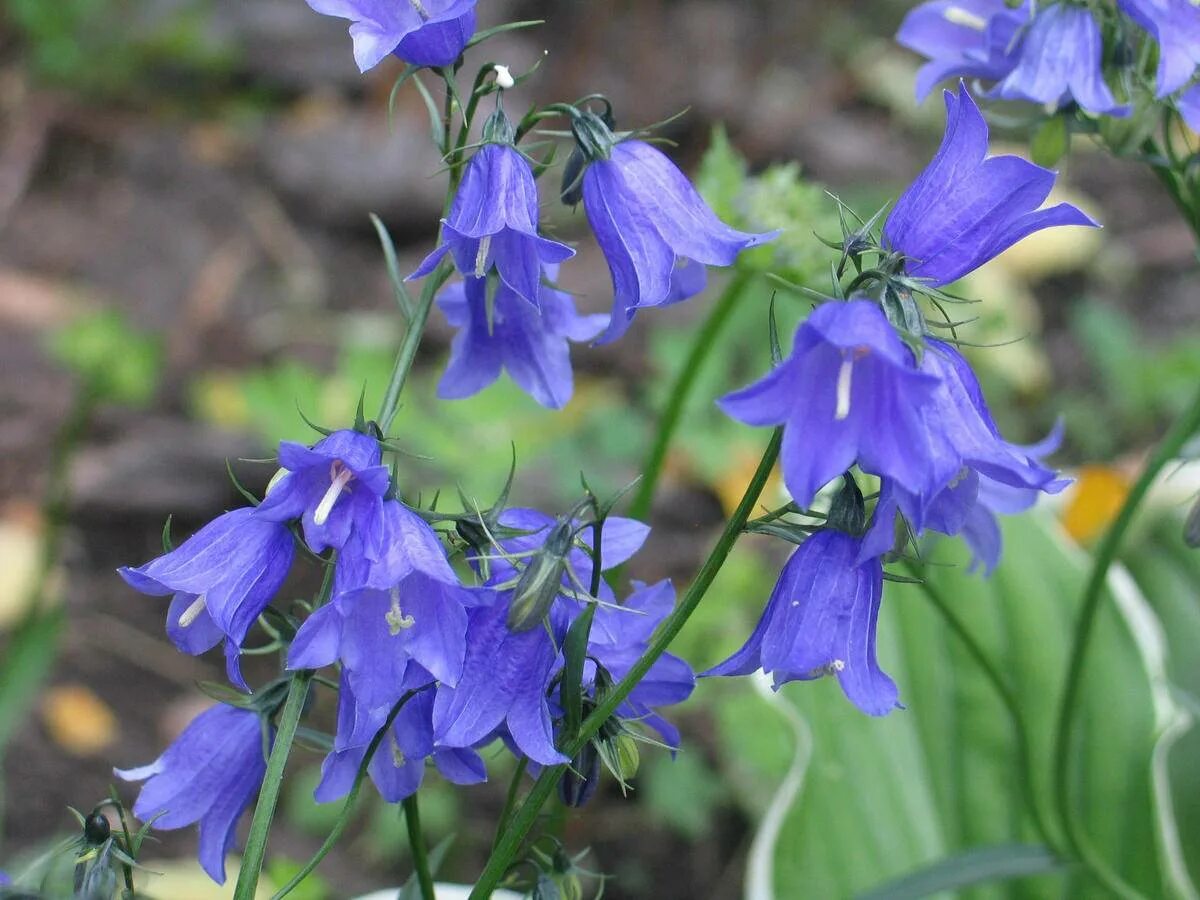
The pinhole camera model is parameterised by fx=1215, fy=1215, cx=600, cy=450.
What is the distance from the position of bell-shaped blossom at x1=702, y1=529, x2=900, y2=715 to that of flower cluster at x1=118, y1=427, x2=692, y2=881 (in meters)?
0.10

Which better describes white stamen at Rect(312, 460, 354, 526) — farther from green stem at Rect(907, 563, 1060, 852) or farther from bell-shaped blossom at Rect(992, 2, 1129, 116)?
bell-shaped blossom at Rect(992, 2, 1129, 116)

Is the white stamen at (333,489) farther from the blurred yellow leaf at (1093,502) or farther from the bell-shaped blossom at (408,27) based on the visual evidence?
the blurred yellow leaf at (1093,502)

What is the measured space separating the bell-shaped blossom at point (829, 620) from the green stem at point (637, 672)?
0.07m

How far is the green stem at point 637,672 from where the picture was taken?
3.09 feet

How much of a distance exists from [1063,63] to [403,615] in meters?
1.05

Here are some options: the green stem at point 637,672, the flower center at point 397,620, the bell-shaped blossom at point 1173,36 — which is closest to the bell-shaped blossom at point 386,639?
the flower center at point 397,620

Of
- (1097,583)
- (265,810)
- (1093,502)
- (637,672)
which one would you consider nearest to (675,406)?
(1097,583)

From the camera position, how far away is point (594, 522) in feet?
3.19

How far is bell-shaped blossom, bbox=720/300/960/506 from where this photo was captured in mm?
869

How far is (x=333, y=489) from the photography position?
97 cm

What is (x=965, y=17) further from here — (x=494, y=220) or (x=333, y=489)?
(x=333, y=489)

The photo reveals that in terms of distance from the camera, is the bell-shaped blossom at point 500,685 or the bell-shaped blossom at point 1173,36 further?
the bell-shaped blossom at point 1173,36

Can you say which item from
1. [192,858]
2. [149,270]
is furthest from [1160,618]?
[149,270]

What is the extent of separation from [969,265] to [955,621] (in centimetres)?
68
